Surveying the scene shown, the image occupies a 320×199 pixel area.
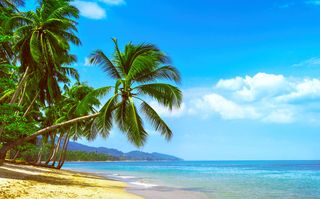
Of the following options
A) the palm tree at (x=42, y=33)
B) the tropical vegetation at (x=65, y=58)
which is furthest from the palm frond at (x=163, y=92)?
the palm tree at (x=42, y=33)

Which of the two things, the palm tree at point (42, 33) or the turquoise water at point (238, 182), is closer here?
the palm tree at point (42, 33)

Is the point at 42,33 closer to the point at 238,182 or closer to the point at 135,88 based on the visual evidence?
the point at 135,88

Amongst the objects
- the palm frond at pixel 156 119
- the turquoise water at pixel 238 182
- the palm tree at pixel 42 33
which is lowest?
the turquoise water at pixel 238 182

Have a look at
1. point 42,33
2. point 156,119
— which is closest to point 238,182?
point 156,119

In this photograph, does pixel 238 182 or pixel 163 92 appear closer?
pixel 163 92

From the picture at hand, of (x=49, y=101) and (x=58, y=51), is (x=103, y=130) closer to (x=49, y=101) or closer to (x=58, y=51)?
(x=58, y=51)

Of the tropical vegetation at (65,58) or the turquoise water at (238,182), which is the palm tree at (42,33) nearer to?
the tropical vegetation at (65,58)

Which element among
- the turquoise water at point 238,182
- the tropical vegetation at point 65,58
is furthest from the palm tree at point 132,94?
the turquoise water at point 238,182

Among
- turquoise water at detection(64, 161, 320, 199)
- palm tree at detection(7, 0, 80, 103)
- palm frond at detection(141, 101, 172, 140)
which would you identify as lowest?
turquoise water at detection(64, 161, 320, 199)

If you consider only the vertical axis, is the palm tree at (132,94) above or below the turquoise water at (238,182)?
above

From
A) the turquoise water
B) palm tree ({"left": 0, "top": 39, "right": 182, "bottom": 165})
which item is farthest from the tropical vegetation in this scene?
the turquoise water

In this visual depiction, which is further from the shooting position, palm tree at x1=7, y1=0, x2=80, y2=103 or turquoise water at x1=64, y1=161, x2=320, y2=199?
turquoise water at x1=64, y1=161, x2=320, y2=199

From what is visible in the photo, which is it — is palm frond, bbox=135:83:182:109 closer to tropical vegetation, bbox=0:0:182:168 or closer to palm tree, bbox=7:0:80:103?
tropical vegetation, bbox=0:0:182:168

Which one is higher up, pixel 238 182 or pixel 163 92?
pixel 163 92
